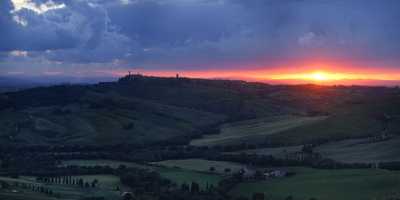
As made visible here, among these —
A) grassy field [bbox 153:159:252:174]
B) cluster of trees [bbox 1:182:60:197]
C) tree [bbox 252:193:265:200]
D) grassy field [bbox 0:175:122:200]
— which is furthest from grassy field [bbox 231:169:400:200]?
cluster of trees [bbox 1:182:60:197]

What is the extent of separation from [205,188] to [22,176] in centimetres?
3862

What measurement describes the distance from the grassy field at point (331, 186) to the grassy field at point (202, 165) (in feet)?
59.9

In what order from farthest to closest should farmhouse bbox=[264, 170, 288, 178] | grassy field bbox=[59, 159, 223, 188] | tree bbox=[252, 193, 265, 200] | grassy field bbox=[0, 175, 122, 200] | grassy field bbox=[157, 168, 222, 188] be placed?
farmhouse bbox=[264, 170, 288, 178]
grassy field bbox=[59, 159, 223, 188]
grassy field bbox=[157, 168, 222, 188]
tree bbox=[252, 193, 265, 200]
grassy field bbox=[0, 175, 122, 200]

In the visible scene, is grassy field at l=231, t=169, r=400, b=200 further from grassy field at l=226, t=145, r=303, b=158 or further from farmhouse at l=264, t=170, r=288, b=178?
grassy field at l=226, t=145, r=303, b=158

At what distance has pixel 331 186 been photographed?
9694 centimetres

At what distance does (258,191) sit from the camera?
97.4 metres

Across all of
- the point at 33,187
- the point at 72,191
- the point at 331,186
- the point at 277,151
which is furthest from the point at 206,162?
the point at 33,187

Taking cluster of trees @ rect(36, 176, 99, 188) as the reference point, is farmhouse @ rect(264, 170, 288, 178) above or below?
above

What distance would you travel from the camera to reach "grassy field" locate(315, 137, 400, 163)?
130m

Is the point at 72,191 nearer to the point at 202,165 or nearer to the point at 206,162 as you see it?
the point at 202,165

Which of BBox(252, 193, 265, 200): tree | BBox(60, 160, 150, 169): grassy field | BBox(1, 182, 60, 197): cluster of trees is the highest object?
BBox(1, 182, 60, 197): cluster of trees

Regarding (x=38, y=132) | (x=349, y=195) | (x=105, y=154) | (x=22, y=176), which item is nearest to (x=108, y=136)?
(x=38, y=132)

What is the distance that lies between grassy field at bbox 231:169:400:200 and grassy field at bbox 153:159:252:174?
59.9 feet

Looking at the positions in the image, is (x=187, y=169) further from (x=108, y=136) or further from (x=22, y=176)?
(x=108, y=136)
